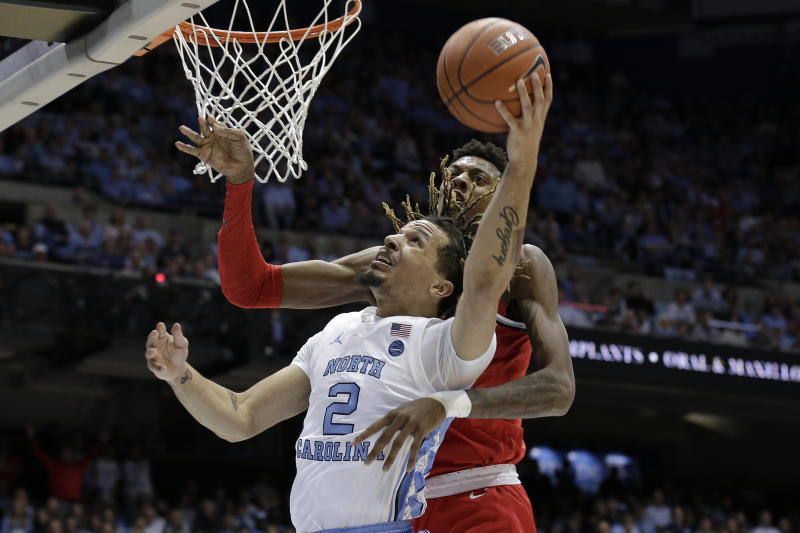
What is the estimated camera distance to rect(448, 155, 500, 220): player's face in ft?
13.9

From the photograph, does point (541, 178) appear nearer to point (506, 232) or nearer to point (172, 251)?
point (172, 251)

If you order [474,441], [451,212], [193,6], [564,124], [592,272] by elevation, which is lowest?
[474,441]

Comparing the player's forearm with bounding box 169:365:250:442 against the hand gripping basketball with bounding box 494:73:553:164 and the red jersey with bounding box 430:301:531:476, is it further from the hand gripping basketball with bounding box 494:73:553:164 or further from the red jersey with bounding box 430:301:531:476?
the hand gripping basketball with bounding box 494:73:553:164

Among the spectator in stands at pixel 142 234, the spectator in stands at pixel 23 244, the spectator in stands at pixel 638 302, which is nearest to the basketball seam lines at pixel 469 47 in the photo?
the spectator in stands at pixel 23 244

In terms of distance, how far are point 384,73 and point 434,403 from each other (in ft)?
53.5

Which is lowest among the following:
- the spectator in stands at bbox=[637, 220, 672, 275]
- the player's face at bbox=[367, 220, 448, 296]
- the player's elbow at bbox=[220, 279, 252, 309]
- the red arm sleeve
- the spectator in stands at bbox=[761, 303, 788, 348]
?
the player's face at bbox=[367, 220, 448, 296]

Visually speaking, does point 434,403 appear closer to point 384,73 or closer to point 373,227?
point 373,227

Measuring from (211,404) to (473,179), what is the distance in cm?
144

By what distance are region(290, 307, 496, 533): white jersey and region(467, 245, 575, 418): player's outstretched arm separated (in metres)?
0.14

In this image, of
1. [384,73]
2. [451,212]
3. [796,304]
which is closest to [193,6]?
[451,212]

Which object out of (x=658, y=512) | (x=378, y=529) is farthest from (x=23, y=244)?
(x=378, y=529)

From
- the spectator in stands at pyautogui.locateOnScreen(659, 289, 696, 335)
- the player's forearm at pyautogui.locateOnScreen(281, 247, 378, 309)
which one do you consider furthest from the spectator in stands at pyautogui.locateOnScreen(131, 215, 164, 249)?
the player's forearm at pyautogui.locateOnScreen(281, 247, 378, 309)

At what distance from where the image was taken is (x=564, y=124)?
20.0 m

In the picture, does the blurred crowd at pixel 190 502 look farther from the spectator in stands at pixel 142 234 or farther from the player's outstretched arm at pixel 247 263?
the player's outstretched arm at pixel 247 263
